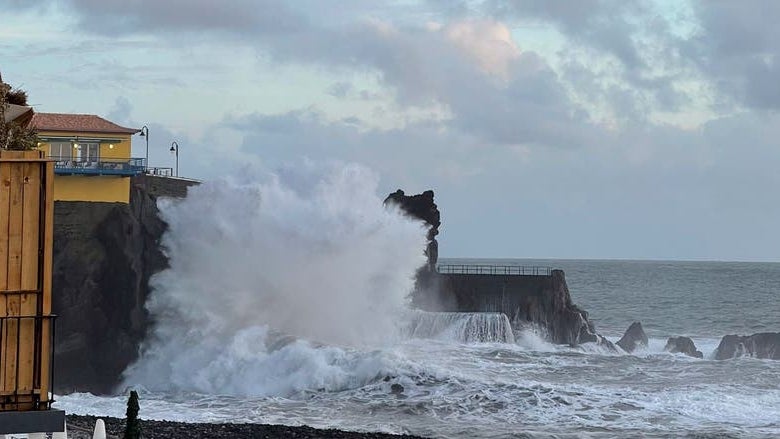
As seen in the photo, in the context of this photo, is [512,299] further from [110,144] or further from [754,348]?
[110,144]

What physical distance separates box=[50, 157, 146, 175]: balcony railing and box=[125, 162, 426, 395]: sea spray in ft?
6.40

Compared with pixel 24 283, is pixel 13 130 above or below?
above

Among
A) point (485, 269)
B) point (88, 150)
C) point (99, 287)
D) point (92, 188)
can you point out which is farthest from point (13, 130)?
point (485, 269)

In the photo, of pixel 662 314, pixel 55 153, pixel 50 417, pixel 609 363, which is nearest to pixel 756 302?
pixel 662 314

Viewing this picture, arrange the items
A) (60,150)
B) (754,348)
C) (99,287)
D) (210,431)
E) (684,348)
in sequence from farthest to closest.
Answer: (684,348) < (754,348) < (60,150) < (99,287) < (210,431)

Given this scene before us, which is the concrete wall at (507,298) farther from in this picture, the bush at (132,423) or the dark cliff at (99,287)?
the bush at (132,423)

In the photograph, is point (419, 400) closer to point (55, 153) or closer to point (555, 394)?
point (555, 394)

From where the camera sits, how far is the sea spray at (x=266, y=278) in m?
36.1

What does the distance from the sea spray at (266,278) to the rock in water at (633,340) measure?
12.8 meters

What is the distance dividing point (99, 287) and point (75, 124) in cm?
815

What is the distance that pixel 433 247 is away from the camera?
51.4 meters

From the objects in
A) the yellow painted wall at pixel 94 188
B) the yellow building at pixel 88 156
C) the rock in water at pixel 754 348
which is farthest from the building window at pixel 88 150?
the rock in water at pixel 754 348

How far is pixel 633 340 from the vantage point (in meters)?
52.5

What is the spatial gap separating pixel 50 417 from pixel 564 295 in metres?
40.9
